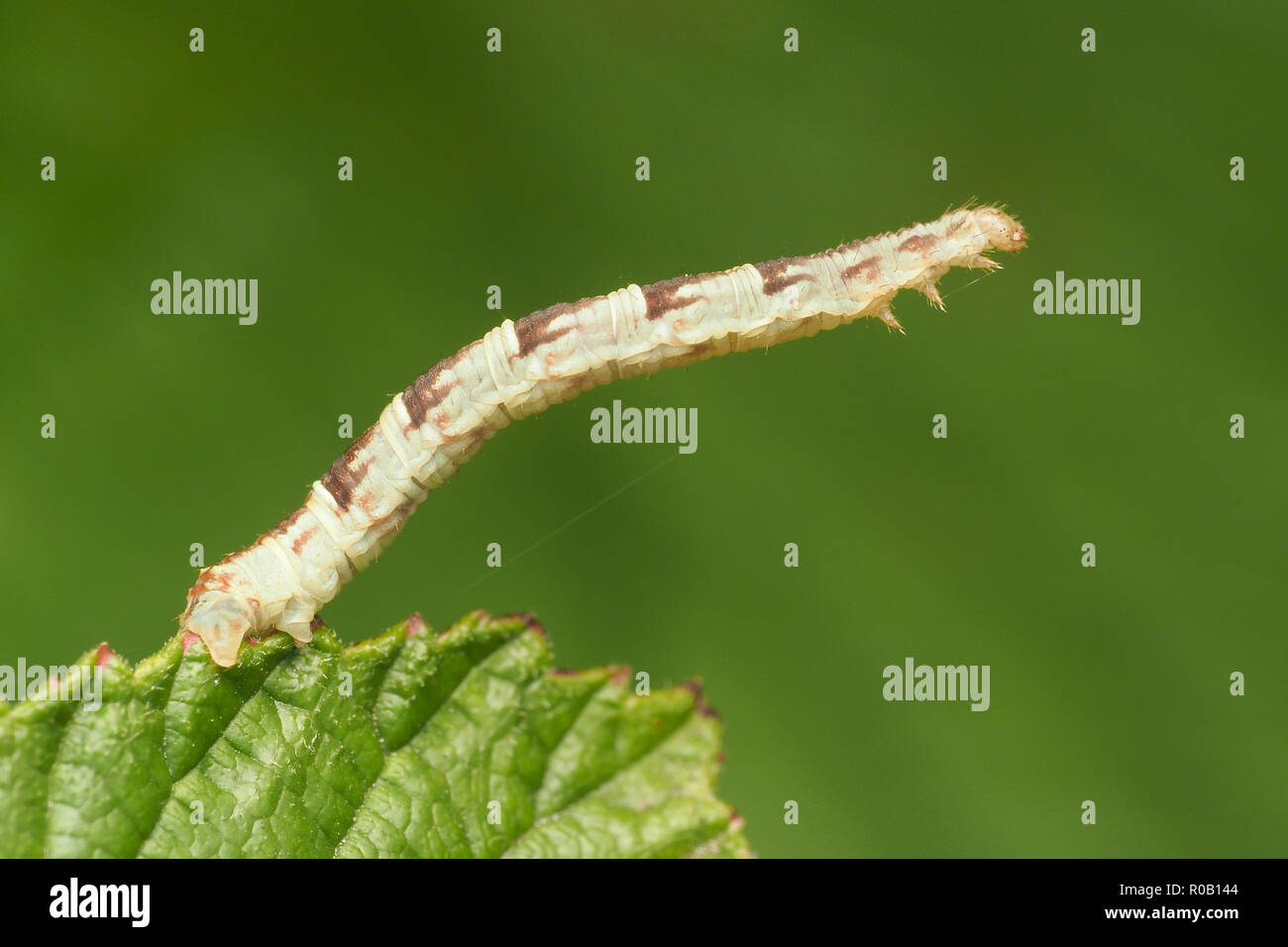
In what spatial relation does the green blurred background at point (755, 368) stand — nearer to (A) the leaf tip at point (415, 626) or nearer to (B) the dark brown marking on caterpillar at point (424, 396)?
(B) the dark brown marking on caterpillar at point (424, 396)

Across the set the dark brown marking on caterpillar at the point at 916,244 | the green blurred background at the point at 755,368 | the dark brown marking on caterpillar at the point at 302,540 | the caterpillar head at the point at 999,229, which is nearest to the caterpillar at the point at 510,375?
the dark brown marking on caterpillar at the point at 302,540

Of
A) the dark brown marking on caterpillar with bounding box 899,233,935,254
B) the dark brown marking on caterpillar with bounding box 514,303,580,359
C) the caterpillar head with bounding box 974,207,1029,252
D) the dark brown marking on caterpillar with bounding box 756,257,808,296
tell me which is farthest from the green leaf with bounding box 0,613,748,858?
the caterpillar head with bounding box 974,207,1029,252

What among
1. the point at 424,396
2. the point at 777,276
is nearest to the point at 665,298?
the point at 777,276

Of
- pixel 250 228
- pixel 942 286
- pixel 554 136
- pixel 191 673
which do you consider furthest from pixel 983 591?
pixel 250 228

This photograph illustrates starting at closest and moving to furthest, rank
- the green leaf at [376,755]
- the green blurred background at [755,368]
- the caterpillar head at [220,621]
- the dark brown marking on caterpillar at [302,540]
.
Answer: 1. the green leaf at [376,755]
2. the caterpillar head at [220,621]
3. the dark brown marking on caterpillar at [302,540]
4. the green blurred background at [755,368]

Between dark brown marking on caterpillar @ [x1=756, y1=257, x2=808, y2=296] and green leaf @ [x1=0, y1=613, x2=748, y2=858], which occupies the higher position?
dark brown marking on caterpillar @ [x1=756, y1=257, x2=808, y2=296]

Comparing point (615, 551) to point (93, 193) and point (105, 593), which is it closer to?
point (105, 593)

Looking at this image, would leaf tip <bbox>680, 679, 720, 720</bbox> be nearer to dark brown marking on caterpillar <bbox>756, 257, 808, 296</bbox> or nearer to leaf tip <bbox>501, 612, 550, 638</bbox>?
leaf tip <bbox>501, 612, 550, 638</bbox>
